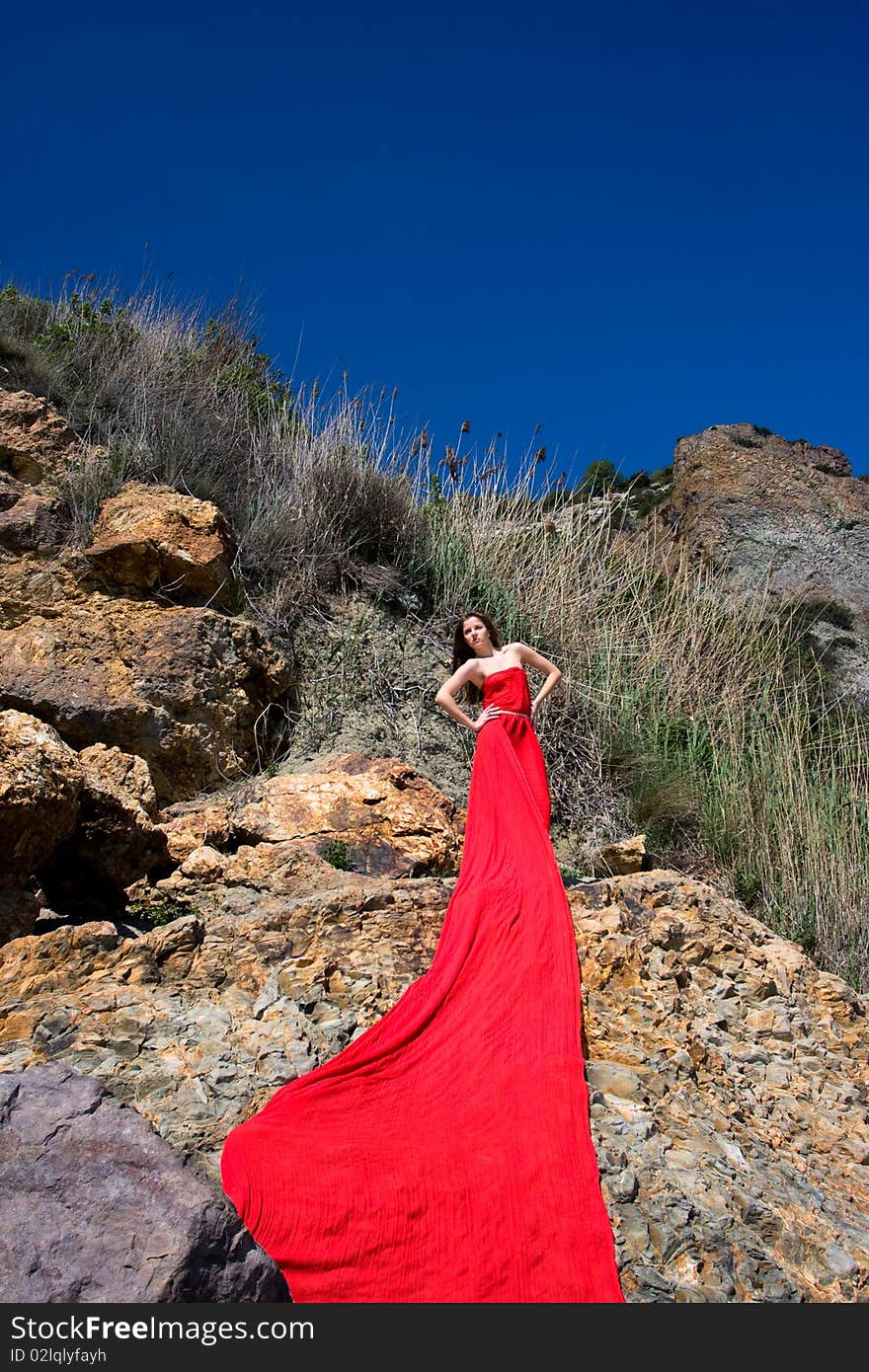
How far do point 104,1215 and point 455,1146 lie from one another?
41.2 inches

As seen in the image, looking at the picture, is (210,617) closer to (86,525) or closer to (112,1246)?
(86,525)

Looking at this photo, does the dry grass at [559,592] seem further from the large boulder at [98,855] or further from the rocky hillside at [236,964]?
the large boulder at [98,855]

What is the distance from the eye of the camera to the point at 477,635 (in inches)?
197

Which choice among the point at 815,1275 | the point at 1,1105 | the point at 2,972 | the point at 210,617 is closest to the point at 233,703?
the point at 210,617

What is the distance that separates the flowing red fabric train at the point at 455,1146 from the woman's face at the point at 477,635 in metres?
1.67

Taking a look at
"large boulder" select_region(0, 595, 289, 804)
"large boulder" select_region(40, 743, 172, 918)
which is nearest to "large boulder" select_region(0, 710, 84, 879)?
"large boulder" select_region(40, 743, 172, 918)

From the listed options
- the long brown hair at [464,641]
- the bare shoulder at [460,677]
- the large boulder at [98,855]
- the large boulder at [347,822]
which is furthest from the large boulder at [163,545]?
the large boulder at [98,855]

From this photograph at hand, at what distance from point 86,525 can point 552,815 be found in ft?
11.9

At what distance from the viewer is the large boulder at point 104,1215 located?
180 centimetres

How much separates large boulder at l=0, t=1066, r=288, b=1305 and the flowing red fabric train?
23 cm

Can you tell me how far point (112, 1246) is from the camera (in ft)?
6.09

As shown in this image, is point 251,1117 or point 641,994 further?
point 641,994

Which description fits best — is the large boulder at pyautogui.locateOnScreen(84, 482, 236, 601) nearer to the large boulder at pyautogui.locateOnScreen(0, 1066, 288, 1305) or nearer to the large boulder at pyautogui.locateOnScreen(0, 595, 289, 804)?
the large boulder at pyautogui.locateOnScreen(0, 595, 289, 804)

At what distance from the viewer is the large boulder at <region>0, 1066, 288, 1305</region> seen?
1804 mm
